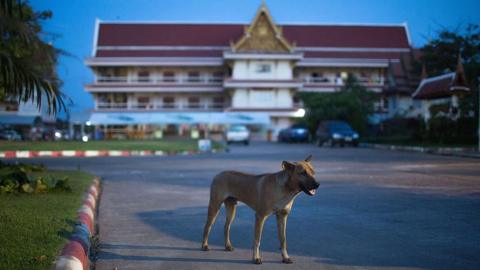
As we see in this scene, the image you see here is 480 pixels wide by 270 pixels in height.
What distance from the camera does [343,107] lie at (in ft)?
139

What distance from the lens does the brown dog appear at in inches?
209

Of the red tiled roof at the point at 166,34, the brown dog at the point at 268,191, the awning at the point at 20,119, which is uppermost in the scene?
the red tiled roof at the point at 166,34

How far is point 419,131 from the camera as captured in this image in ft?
110

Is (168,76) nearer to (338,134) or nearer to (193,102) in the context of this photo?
(193,102)

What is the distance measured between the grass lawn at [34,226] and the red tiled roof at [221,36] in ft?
176

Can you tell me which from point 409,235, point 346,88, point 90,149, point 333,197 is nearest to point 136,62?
point 346,88

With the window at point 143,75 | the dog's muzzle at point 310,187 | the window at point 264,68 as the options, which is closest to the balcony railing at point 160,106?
the window at point 143,75

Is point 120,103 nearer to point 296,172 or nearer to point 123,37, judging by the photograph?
point 123,37

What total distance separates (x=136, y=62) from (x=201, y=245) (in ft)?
182

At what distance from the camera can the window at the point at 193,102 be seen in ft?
208

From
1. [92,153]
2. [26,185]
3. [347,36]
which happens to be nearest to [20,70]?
[26,185]

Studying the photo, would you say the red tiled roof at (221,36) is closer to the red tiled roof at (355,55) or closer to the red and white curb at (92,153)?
the red tiled roof at (355,55)

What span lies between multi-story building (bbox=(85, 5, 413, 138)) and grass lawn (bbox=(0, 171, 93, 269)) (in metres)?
47.0

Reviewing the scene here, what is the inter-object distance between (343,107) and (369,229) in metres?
35.4
